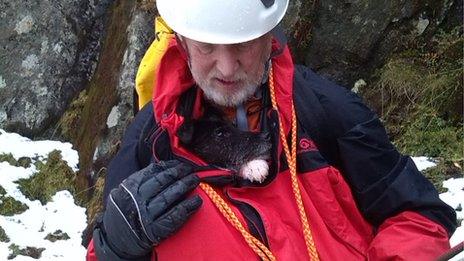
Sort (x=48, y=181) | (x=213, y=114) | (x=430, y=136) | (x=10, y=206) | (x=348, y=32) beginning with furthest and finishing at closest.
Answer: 1. (x=48, y=181)
2. (x=10, y=206)
3. (x=348, y=32)
4. (x=430, y=136)
5. (x=213, y=114)

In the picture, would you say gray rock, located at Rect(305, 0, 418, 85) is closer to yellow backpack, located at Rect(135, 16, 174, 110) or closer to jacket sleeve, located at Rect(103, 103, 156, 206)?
yellow backpack, located at Rect(135, 16, 174, 110)

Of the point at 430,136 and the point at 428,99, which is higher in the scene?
the point at 428,99

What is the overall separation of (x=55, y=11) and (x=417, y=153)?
3425 millimetres

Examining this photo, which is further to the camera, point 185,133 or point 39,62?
point 39,62

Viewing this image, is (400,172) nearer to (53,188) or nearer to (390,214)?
(390,214)

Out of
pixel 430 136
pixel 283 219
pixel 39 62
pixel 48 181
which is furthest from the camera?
pixel 39 62

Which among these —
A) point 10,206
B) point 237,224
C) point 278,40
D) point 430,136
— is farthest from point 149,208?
point 10,206

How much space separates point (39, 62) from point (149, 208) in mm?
4182

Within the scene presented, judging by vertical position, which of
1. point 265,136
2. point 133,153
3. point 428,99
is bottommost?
point 428,99

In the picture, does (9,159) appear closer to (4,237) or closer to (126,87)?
Result: (4,237)

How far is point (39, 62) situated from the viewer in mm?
5746

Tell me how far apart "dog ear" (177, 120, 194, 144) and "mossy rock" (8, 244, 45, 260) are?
277 centimetres

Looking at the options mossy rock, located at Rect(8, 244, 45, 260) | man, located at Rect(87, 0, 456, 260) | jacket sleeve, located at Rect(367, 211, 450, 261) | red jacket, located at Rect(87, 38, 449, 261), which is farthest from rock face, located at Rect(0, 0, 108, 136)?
jacket sleeve, located at Rect(367, 211, 450, 261)

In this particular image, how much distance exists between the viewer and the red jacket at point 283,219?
195 centimetres
